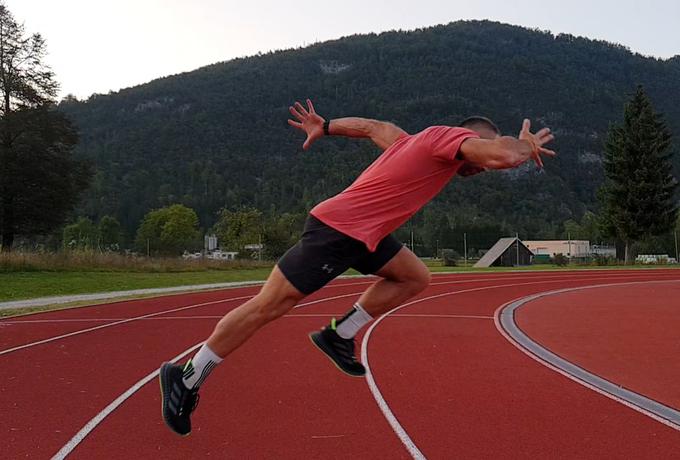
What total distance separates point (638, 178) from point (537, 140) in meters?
43.9

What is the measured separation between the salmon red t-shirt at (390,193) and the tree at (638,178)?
139 feet

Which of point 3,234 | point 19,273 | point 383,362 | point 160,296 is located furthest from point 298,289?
point 3,234

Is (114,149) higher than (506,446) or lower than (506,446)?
higher

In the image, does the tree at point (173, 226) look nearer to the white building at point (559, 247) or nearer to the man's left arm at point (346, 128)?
the white building at point (559, 247)

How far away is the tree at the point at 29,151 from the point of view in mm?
29078

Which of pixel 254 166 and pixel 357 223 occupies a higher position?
pixel 254 166

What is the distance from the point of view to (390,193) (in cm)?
285

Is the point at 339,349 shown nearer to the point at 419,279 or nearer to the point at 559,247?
the point at 419,279

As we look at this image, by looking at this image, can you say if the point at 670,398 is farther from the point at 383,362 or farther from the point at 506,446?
the point at 383,362

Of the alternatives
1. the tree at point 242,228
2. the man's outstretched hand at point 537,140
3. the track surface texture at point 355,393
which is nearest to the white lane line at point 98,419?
the track surface texture at point 355,393

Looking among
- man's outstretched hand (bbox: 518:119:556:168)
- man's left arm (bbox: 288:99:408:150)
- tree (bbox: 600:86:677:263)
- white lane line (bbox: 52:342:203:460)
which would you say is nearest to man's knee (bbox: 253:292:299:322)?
man's left arm (bbox: 288:99:408:150)

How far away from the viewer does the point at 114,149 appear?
13138 centimetres

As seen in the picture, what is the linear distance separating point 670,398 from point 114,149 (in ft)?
458

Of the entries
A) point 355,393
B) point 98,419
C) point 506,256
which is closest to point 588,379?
point 355,393
